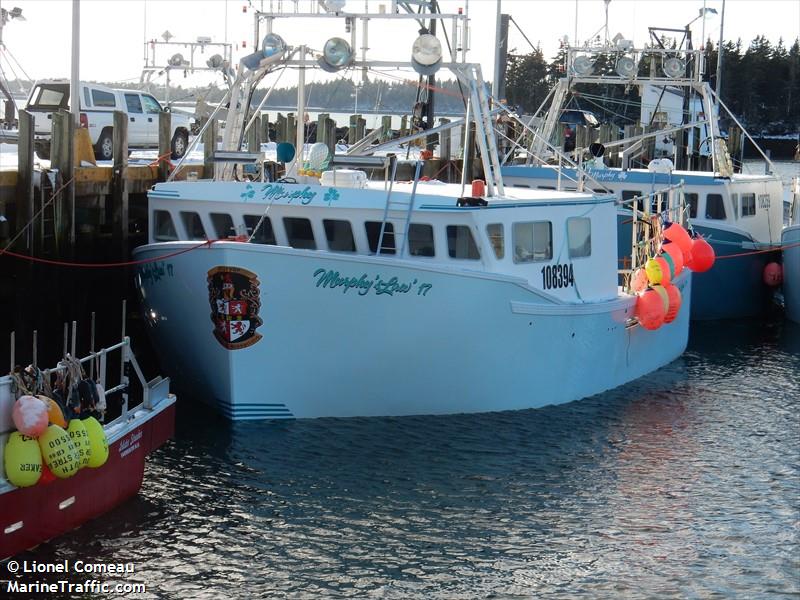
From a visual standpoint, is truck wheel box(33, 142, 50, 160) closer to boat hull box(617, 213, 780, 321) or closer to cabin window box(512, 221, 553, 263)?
cabin window box(512, 221, 553, 263)

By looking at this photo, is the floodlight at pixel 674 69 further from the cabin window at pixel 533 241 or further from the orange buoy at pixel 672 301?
the cabin window at pixel 533 241


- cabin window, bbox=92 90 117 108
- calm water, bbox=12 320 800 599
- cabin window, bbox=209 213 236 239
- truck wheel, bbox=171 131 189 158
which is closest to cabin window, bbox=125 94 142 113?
cabin window, bbox=92 90 117 108

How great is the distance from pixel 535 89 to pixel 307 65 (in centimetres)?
5933

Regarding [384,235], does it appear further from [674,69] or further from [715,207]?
[674,69]

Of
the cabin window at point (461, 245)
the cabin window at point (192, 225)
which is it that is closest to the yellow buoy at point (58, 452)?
the cabin window at point (192, 225)

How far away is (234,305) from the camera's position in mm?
16719

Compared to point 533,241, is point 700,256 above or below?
below

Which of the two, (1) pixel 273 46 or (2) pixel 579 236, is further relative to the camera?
(2) pixel 579 236

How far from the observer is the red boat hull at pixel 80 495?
12.4m

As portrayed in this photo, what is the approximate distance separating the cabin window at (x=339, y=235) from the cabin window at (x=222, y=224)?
1339mm

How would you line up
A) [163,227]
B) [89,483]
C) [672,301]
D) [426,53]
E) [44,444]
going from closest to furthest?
[44,444] → [89,483] → [426,53] → [163,227] → [672,301]

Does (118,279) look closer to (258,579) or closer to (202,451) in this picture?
(202,451)

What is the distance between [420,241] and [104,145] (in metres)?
13.0

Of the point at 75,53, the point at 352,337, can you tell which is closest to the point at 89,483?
the point at 352,337
